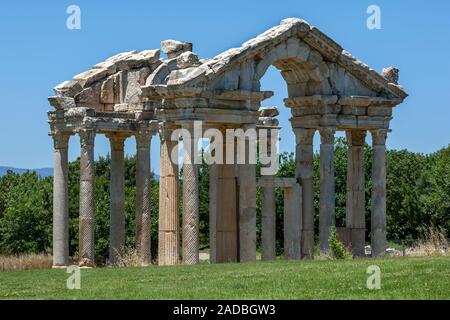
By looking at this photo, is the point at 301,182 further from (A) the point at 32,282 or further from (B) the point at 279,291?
(B) the point at 279,291

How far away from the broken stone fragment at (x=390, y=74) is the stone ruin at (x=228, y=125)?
0.15 feet

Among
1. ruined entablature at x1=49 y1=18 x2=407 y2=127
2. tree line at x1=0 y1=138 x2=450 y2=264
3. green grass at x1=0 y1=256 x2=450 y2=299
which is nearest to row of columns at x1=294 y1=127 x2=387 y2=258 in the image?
ruined entablature at x1=49 y1=18 x2=407 y2=127

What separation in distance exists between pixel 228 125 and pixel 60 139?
24.1 feet

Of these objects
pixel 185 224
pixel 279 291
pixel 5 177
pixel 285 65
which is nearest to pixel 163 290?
pixel 279 291

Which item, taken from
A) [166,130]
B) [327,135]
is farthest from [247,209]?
[327,135]

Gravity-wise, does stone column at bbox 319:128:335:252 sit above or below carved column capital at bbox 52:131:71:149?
below

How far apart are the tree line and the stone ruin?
21.0 metres

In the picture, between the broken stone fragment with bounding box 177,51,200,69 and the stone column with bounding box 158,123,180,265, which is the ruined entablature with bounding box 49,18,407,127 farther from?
the stone column with bounding box 158,123,180,265

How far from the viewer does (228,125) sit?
4141 centimetres

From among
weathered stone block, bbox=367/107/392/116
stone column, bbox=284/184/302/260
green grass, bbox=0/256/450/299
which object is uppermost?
weathered stone block, bbox=367/107/392/116

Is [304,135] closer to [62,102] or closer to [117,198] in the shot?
[117,198]

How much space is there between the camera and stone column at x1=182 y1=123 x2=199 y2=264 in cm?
3953

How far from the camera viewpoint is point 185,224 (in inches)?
1566
